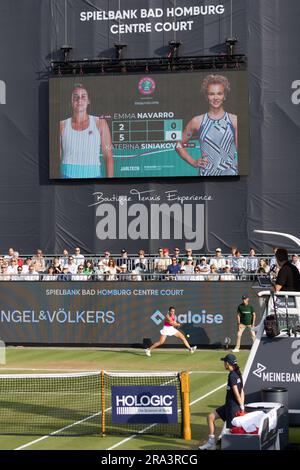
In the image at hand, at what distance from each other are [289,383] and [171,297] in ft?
56.0

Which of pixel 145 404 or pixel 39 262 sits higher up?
pixel 39 262

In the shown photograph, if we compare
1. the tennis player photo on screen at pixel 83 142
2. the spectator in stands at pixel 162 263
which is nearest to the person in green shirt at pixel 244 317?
the spectator in stands at pixel 162 263

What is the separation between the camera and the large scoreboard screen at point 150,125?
40.4m

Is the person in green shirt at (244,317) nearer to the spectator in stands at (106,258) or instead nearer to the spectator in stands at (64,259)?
the spectator in stands at (106,258)

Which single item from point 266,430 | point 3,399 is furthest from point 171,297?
point 266,430

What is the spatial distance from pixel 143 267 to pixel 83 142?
6.51 m

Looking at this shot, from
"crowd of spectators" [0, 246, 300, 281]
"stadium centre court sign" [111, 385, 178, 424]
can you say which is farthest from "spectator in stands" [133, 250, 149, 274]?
"stadium centre court sign" [111, 385, 178, 424]

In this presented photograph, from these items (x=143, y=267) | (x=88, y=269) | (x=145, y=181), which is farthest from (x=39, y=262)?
(x=145, y=181)

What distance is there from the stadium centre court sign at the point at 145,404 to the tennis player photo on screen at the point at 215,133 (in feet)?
71.9

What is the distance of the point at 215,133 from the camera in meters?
40.5

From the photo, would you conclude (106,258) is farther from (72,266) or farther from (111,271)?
(111,271)

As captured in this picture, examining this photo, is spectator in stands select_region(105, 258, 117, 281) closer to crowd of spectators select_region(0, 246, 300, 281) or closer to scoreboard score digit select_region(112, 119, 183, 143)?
crowd of spectators select_region(0, 246, 300, 281)

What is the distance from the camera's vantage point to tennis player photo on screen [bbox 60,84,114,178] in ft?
137

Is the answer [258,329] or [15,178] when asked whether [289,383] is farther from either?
[15,178]
